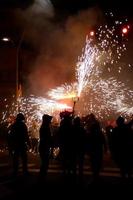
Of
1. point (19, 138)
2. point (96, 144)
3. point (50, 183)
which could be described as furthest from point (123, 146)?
point (19, 138)

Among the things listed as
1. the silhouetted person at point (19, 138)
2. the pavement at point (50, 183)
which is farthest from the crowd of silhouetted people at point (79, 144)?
the pavement at point (50, 183)

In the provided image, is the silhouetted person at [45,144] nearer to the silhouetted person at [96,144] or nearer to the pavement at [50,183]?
the pavement at [50,183]

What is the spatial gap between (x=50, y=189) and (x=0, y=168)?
14.1 ft

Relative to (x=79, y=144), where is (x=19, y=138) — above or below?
above

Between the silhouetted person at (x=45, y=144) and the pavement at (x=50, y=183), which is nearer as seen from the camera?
the pavement at (x=50, y=183)

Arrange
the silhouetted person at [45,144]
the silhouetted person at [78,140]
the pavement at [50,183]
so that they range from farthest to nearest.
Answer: the silhouetted person at [78,140] → the silhouetted person at [45,144] → the pavement at [50,183]

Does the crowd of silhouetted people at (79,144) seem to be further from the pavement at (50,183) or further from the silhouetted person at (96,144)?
the pavement at (50,183)

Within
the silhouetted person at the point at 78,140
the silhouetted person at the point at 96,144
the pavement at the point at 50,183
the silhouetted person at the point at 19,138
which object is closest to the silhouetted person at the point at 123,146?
the pavement at the point at 50,183

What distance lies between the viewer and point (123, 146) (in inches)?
444

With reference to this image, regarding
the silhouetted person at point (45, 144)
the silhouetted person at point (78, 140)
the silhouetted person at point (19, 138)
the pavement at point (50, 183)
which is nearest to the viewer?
the pavement at point (50, 183)

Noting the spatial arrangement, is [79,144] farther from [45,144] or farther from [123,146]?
[123,146]

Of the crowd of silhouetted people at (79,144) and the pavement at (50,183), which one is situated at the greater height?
the crowd of silhouetted people at (79,144)

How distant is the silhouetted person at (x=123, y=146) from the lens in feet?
36.9

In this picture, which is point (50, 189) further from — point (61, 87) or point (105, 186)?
point (61, 87)
